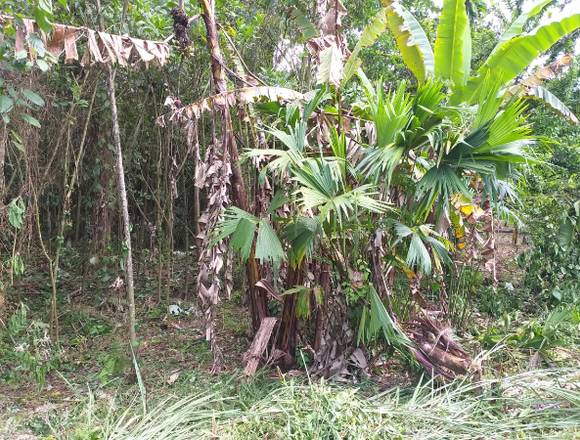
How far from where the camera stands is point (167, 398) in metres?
3.40

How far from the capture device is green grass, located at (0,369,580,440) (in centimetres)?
282

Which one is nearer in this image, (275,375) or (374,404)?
(374,404)

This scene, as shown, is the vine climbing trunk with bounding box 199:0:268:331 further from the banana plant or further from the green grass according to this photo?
the banana plant

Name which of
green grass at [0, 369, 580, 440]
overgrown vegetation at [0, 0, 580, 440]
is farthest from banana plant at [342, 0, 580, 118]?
green grass at [0, 369, 580, 440]

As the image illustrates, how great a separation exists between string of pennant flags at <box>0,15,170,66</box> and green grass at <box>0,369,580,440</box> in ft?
7.71

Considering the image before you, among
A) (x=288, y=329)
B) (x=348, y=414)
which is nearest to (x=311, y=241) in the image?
(x=288, y=329)

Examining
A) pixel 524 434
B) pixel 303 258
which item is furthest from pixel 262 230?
pixel 524 434

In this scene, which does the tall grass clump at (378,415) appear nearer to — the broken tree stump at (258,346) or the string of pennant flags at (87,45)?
the broken tree stump at (258,346)

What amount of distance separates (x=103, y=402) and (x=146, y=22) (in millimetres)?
3404

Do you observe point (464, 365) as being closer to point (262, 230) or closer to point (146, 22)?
point (262, 230)

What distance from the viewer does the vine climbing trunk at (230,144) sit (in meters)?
3.93

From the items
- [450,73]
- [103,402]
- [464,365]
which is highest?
[450,73]

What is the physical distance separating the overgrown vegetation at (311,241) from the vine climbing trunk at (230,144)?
2 cm

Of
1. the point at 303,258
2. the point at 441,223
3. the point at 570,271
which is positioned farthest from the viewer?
the point at 570,271
